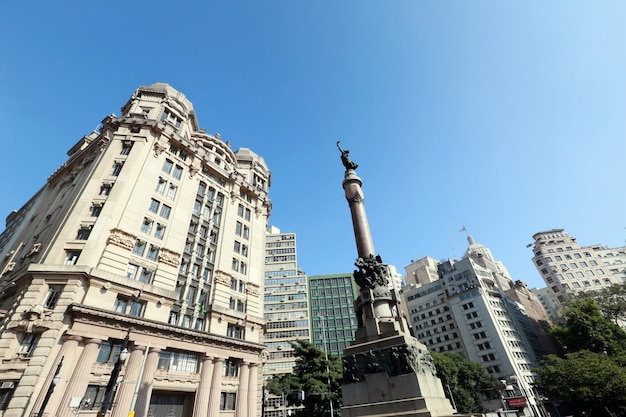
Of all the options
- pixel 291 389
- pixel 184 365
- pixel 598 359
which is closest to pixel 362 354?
pixel 184 365

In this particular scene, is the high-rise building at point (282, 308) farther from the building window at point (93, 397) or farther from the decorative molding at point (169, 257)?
the building window at point (93, 397)

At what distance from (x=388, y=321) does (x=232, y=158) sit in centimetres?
3942

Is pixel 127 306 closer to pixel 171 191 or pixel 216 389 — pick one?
pixel 216 389

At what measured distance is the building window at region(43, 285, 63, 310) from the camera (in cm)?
2262

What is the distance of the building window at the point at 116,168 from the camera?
1278 inches

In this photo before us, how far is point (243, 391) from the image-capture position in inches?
1161

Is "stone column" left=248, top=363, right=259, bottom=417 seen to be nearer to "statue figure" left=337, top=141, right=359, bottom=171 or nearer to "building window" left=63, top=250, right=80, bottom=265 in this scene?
"building window" left=63, top=250, right=80, bottom=265

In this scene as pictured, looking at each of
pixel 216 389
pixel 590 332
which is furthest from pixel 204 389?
pixel 590 332

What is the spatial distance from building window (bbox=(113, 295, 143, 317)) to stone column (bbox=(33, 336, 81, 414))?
144 inches

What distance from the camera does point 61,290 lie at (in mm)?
23266

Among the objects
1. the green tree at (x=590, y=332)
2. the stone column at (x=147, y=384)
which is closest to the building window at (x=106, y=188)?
the stone column at (x=147, y=384)

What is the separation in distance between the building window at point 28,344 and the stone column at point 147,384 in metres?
7.40

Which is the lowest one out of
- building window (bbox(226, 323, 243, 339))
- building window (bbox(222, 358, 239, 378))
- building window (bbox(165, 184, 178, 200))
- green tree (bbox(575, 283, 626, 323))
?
building window (bbox(222, 358, 239, 378))

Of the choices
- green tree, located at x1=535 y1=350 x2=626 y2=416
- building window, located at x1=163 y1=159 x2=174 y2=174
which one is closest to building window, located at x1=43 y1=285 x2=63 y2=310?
building window, located at x1=163 y1=159 x2=174 y2=174
